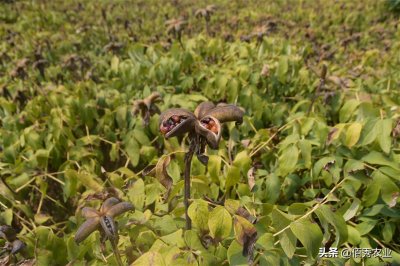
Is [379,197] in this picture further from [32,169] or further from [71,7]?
[71,7]

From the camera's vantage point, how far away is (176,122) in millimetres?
1087

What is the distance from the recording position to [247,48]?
3797 mm

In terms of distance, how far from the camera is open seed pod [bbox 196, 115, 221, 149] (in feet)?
3.32

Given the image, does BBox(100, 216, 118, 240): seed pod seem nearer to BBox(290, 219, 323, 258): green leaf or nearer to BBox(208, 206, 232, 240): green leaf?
BBox(208, 206, 232, 240): green leaf

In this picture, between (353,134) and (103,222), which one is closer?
(103,222)

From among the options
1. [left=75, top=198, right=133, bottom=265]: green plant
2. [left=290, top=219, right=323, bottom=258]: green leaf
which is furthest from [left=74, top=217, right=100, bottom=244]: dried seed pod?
[left=290, top=219, right=323, bottom=258]: green leaf

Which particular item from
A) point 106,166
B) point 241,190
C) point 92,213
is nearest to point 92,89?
point 106,166

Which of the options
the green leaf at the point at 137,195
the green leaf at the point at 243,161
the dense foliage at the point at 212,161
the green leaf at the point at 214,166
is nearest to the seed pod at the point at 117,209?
the dense foliage at the point at 212,161

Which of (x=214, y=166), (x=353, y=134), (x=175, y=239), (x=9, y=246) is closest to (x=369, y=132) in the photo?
(x=353, y=134)

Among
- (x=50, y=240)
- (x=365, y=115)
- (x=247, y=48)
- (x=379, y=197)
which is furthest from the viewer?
(x=247, y=48)

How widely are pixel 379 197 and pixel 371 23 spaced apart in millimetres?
7113

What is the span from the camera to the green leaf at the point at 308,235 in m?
1.24

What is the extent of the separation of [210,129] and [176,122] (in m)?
0.11

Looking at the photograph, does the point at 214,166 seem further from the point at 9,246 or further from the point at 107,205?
the point at 9,246
